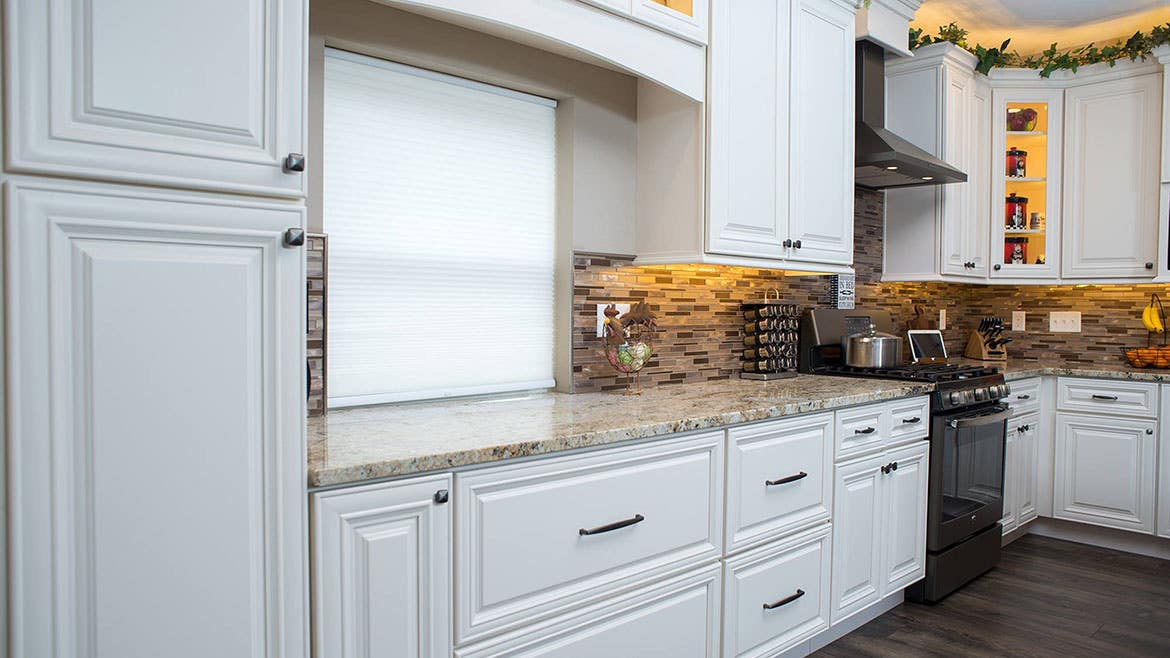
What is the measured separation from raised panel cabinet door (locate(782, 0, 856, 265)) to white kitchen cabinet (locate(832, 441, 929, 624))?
857mm

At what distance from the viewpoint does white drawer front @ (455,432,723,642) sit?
5.46ft

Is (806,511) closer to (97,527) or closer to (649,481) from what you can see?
(649,481)

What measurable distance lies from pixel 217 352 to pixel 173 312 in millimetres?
95

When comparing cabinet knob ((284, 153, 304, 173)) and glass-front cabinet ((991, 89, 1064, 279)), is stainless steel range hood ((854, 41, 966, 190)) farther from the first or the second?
cabinet knob ((284, 153, 304, 173))

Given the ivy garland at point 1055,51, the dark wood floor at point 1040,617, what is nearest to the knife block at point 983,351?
the dark wood floor at point 1040,617

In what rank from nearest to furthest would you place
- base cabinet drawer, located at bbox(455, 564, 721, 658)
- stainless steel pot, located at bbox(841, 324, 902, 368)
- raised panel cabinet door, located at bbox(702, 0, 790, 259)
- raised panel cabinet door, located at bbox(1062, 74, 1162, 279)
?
1. base cabinet drawer, located at bbox(455, 564, 721, 658)
2. raised panel cabinet door, located at bbox(702, 0, 790, 259)
3. stainless steel pot, located at bbox(841, 324, 902, 368)
4. raised panel cabinet door, located at bbox(1062, 74, 1162, 279)

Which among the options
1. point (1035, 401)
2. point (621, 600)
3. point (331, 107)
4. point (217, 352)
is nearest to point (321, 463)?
point (217, 352)

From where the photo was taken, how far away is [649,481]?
2.03 metres

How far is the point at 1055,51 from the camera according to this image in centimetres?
435

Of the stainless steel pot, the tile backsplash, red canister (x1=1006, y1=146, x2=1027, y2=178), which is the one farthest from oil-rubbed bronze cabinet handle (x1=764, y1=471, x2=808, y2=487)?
red canister (x1=1006, y1=146, x2=1027, y2=178)

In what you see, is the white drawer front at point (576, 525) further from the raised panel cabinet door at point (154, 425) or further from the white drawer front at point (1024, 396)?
the white drawer front at point (1024, 396)

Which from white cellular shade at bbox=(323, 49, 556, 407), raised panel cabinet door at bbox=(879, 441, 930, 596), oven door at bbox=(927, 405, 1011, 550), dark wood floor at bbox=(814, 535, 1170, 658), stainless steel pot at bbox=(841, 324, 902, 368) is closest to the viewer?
white cellular shade at bbox=(323, 49, 556, 407)

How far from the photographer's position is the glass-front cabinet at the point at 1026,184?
4324 millimetres

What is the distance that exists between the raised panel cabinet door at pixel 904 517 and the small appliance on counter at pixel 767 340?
60cm
